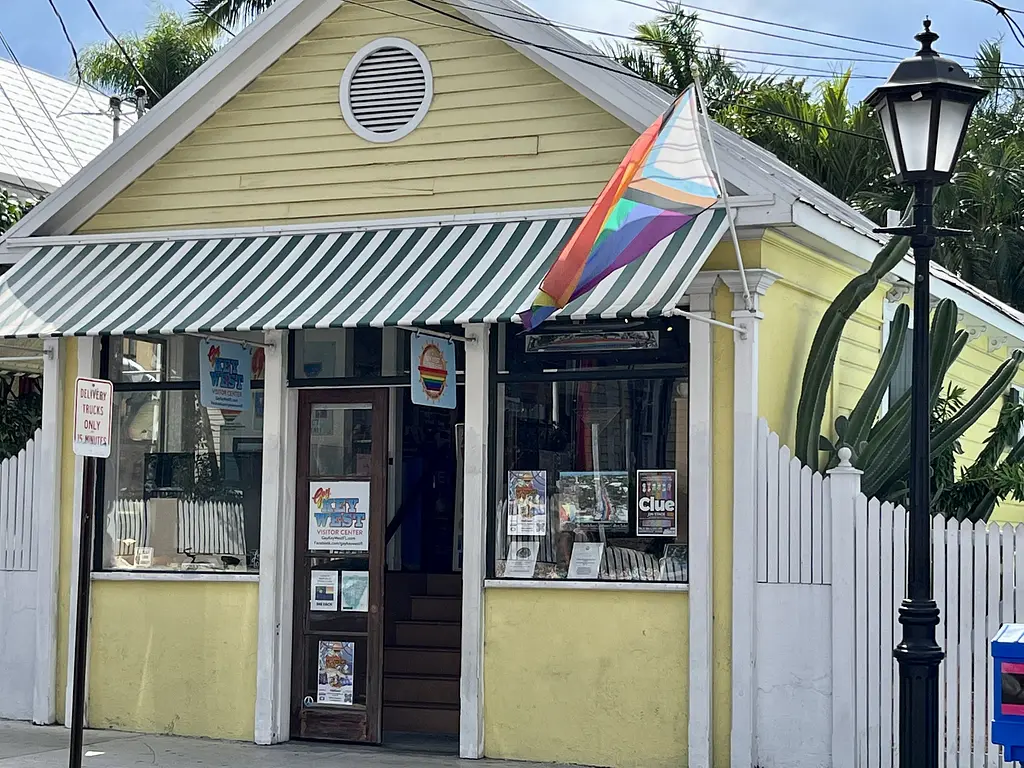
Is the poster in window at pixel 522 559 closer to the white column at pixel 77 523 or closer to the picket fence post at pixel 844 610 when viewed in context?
the picket fence post at pixel 844 610

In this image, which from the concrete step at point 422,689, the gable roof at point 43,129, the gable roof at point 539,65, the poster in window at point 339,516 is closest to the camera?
the gable roof at point 539,65

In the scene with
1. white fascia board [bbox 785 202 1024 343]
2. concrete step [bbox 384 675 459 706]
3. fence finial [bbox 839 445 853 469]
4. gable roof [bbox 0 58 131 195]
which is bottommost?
concrete step [bbox 384 675 459 706]

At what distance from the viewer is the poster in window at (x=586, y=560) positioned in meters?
10.5

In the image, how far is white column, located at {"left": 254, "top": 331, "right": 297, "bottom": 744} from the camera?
Result: 36.9ft

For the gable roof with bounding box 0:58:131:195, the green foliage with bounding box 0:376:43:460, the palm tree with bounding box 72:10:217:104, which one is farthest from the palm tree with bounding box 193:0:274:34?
the green foliage with bounding box 0:376:43:460

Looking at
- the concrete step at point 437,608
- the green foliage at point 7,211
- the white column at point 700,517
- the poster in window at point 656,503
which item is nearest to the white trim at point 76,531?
the concrete step at point 437,608

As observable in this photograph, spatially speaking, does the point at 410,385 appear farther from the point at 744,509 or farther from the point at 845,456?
the point at 845,456

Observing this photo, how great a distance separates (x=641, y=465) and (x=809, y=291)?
1.92 m

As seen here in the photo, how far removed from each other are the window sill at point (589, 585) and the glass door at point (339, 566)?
117cm

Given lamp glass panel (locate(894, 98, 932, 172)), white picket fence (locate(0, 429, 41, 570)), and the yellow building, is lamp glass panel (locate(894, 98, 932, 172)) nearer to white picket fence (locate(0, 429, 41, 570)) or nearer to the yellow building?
the yellow building

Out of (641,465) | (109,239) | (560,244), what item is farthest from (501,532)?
(109,239)

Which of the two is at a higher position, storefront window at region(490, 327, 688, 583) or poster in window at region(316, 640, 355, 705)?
storefront window at region(490, 327, 688, 583)

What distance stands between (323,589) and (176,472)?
161cm

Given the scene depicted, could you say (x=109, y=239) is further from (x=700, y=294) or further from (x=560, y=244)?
(x=700, y=294)
